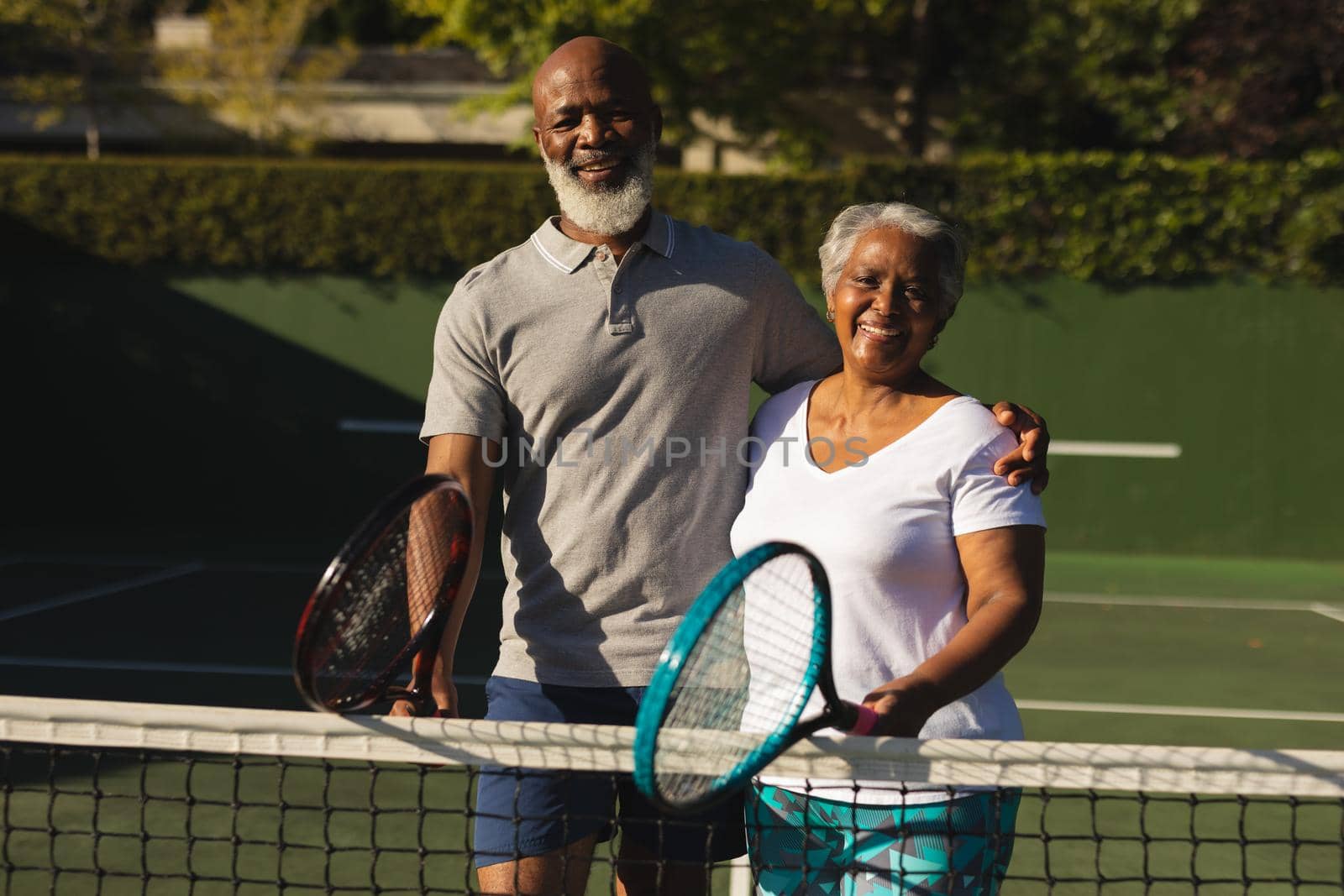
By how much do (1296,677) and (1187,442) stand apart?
4.03m

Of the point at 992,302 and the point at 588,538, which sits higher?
the point at 992,302

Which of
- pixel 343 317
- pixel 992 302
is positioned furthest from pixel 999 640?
pixel 343 317

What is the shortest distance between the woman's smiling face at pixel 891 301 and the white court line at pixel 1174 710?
433cm

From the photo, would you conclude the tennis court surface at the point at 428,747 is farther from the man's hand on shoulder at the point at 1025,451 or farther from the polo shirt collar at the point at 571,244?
the polo shirt collar at the point at 571,244

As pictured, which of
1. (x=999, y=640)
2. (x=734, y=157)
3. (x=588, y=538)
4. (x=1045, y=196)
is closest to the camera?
(x=999, y=640)

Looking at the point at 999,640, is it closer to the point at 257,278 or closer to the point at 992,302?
the point at 992,302

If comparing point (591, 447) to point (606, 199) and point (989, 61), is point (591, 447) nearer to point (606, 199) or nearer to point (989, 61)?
point (606, 199)

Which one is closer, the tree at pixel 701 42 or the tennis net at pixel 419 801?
the tennis net at pixel 419 801

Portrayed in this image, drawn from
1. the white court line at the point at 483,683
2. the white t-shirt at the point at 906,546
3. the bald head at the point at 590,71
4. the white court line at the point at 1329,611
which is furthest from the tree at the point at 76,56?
the white t-shirt at the point at 906,546

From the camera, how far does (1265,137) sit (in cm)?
1278

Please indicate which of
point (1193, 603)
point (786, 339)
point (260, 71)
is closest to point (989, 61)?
point (1193, 603)

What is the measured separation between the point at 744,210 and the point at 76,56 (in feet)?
52.0

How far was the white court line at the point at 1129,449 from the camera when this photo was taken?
10570mm

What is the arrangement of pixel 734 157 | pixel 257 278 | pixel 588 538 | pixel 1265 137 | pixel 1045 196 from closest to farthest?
pixel 588 538 < pixel 1045 196 < pixel 257 278 < pixel 1265 137 < pixel 734 157
